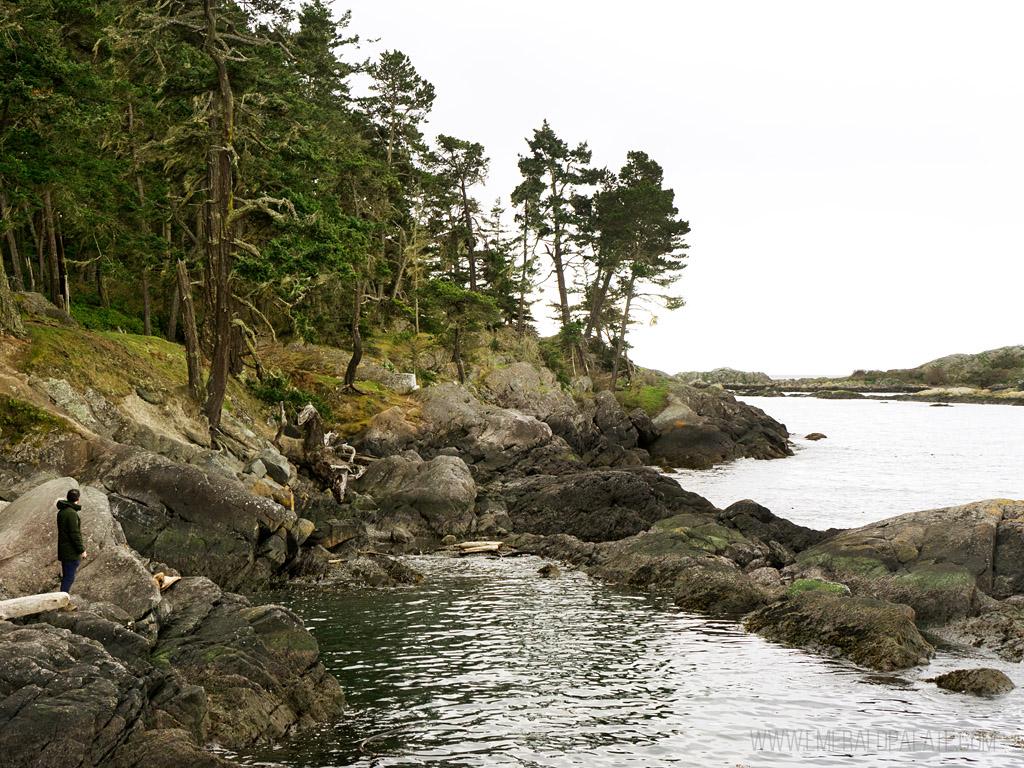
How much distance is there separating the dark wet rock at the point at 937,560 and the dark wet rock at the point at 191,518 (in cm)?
1550

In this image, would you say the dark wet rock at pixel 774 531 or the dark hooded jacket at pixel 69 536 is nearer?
the dark hooded jacket at pixel 69 536

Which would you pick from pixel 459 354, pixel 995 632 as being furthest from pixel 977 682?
pixel 459 354

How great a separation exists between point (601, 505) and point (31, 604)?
2265 centimetres

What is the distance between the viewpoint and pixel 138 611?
42.6ft

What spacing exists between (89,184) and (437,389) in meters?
22.3

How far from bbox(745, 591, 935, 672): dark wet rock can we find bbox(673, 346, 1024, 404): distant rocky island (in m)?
119

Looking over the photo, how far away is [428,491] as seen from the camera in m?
31.1

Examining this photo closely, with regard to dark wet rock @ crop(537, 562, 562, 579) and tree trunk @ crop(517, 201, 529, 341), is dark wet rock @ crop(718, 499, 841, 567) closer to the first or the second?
dark wet rock @ crop(537, 562, 562, 579)

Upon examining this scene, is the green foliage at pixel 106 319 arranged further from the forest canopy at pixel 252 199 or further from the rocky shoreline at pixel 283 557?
the rocky shoreline at pixel 283 557

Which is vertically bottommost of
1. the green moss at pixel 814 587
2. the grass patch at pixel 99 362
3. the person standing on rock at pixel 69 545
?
the green moss at pixel 814 587

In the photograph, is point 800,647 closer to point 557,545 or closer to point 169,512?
point 557,545

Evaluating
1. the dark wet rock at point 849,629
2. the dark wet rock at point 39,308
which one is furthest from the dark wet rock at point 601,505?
the dark wet rock at point 39,308

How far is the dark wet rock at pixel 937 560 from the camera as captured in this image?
18.7 meters

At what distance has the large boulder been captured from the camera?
13195 millimetres
